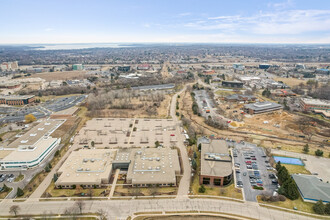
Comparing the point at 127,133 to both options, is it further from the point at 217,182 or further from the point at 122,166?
the point at 217,182

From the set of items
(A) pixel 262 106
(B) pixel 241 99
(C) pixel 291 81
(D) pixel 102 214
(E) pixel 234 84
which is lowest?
(D) pixel 102 214

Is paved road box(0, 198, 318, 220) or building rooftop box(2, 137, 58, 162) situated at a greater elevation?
building rooftop box(2, 137, 58, 162)

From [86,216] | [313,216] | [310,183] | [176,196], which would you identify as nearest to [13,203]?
[86,216]

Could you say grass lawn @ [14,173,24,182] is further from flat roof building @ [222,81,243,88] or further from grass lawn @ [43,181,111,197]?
flat roof building @ [222,81,243,88]

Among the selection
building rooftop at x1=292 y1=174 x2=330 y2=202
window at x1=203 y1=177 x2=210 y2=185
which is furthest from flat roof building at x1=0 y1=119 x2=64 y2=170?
building rooftop at x1=292 y1=174 x2=330 y2=202

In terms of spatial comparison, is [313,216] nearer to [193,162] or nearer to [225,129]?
[193,162]

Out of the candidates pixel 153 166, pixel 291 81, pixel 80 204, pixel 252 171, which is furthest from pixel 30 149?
pixel 291 81
